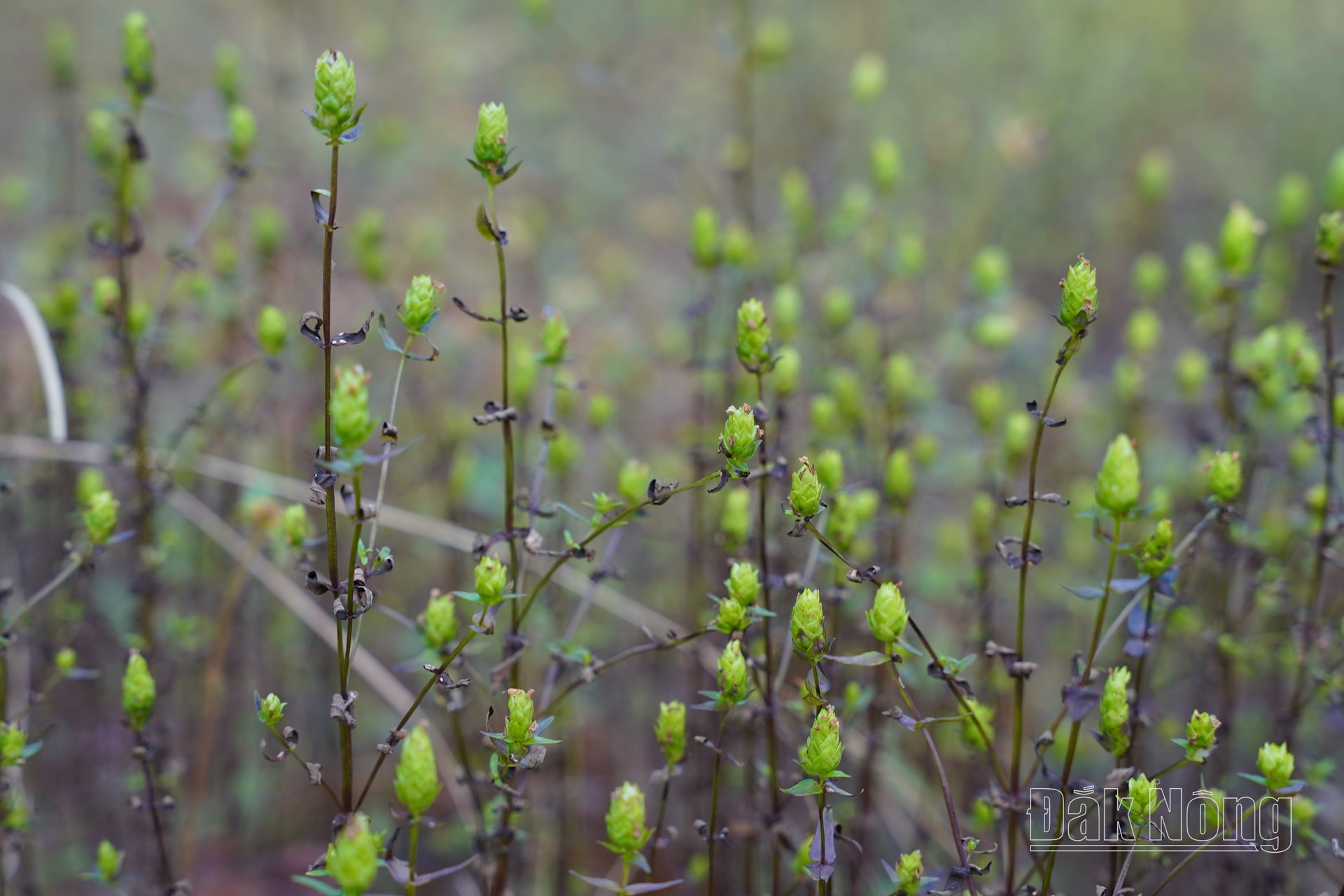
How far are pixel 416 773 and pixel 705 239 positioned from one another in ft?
4.26

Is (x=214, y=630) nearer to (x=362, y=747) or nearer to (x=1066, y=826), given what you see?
(x=362, y=747)

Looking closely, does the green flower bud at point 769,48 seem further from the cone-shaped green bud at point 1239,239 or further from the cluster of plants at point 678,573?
the cone-shaped green bud at point 1239,239

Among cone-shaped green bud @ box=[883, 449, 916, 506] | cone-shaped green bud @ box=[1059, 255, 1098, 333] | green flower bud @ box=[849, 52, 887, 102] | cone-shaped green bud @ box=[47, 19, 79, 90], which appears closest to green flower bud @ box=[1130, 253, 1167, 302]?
green flower bud @ box=[849, 52, 887, 102]

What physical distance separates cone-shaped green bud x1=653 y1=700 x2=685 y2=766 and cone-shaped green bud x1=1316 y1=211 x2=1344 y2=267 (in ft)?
4.02

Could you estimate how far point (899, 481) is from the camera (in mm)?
1842

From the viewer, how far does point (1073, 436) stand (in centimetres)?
359

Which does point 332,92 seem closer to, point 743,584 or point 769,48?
point 743,584

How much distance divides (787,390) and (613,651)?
1.44 metres

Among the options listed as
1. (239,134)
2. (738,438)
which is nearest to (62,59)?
(239,134)

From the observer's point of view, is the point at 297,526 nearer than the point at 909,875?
No

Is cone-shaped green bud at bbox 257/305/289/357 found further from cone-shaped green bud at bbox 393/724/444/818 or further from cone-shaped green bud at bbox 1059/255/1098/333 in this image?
cone-shaped green bud at bbox 1059/255/1098/333

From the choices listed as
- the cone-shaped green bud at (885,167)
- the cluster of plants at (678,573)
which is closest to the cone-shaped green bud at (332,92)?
the cluster of plants at (678,573)

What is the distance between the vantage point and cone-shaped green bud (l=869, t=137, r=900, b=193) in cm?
246

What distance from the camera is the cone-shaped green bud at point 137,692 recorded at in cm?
132
